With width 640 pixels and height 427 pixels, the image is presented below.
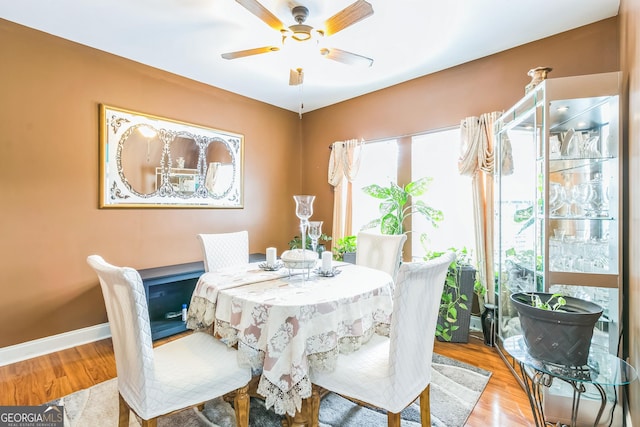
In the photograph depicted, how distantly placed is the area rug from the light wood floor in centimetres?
10

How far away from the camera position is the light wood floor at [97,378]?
6.28ft

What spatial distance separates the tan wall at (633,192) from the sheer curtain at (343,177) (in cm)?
258

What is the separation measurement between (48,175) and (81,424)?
202cm

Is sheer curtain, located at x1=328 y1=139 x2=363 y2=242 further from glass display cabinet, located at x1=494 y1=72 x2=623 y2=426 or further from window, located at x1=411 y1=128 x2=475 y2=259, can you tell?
glass display cabinet, located at x1=494 y1=72 x2=623 y2=426

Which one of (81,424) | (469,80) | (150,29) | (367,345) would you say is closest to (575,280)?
(367,345)

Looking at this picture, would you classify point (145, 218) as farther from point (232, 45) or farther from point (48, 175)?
point (232, 45)

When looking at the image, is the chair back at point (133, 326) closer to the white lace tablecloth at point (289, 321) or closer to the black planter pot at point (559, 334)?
the white lace tablecloth at point (289, 321)

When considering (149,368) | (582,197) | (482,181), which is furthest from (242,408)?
(482,181)

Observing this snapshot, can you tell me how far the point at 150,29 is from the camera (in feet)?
8.39

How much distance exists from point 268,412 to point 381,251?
1.43m

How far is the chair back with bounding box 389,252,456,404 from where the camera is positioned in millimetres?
1360

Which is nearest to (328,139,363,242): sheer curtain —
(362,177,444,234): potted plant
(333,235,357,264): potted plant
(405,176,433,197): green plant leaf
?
(333,235,357,264): potted plant

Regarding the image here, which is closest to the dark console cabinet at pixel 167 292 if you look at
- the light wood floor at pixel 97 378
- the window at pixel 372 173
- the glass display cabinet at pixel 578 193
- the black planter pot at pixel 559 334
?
the light wood floor at pixel 97 378

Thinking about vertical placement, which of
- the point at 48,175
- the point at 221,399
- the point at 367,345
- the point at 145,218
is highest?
the point at 48,175
